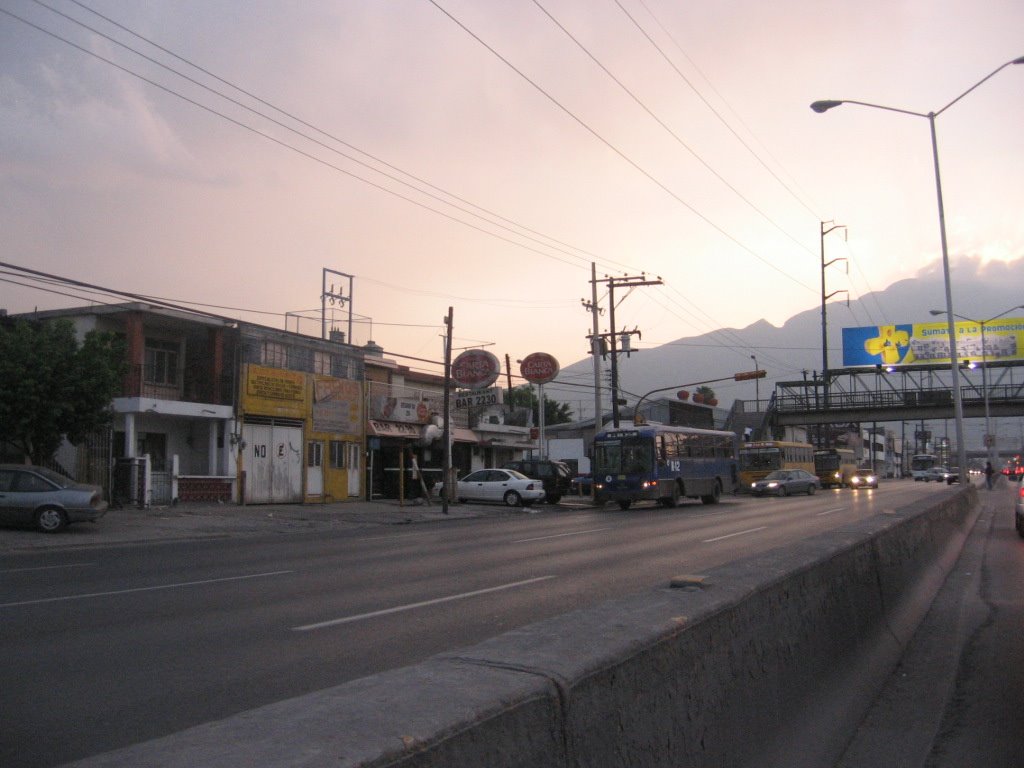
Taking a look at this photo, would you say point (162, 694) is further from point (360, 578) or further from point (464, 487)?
point (464, 487)

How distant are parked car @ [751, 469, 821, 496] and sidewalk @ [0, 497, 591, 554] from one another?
1472 centimetres

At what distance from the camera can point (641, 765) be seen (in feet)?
11.6

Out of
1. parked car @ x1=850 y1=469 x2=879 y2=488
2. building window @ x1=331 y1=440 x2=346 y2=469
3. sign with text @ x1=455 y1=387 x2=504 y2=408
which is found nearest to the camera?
building window @ x1=331 y1=440 x2=346 y2=469

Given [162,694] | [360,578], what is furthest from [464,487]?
[162,694]

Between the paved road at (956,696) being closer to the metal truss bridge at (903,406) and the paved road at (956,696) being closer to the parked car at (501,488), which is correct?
the parked car at (501,488)

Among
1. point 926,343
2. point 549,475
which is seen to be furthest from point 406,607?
point 926,343

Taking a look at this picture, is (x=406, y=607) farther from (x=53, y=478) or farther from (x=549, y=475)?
(x=549, y=475)

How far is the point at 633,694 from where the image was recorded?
11.6 feet

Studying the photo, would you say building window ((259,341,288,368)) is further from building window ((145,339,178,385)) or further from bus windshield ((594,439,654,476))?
bus windshield ((594,439,654,476))

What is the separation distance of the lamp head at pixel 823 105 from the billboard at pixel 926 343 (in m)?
42.9

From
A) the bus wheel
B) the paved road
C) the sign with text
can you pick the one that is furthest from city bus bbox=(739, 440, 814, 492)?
the paved road

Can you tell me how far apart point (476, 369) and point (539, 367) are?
6.22 meters

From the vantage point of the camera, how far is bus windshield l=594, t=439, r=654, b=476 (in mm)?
34438

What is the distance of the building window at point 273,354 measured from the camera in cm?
3224
